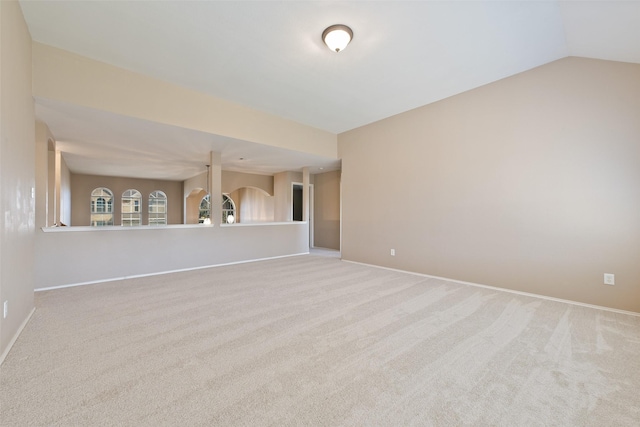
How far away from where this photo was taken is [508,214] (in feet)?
11.3

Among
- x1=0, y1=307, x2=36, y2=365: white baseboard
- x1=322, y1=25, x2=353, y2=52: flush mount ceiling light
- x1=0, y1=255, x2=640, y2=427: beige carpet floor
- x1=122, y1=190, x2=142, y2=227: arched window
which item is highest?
x1=322, y1=25, x2=353, y2=52: flush mount ceiling light

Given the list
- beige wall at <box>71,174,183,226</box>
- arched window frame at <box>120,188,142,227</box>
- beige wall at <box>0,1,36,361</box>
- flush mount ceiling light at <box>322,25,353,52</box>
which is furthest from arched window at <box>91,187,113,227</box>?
flush mount ceiling light at <box>322,25,353,52</box>

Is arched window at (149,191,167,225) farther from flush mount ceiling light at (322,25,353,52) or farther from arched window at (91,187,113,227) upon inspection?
flush mount ceiling light at (322,25,353,52)

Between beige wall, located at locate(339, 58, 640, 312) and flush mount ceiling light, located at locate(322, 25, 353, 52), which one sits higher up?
flush mount ceiling light, located at locate(322, 25, 353, 52)

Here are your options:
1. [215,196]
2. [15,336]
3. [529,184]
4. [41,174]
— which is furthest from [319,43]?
[41,174]

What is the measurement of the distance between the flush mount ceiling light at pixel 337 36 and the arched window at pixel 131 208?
1056 centimetres

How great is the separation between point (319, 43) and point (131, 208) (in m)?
10.6

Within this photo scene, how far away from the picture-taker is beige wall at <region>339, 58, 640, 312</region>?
2746 millimetres

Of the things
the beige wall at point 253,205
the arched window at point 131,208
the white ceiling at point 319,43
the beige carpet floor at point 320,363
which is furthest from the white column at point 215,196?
the arched window at point 131,208

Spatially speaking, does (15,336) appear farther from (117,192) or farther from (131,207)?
(131,207)

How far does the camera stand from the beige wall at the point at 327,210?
739cm

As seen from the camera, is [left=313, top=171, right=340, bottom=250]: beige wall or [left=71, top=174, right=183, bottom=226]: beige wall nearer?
[left=313, top=171, right=340, bottom=250]: beige wall

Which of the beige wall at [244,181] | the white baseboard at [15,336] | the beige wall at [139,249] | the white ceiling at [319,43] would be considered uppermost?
the white ceiling at [319,43]

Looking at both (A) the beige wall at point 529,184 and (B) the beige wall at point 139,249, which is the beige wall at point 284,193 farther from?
(A) the beige wall at point 529,184
